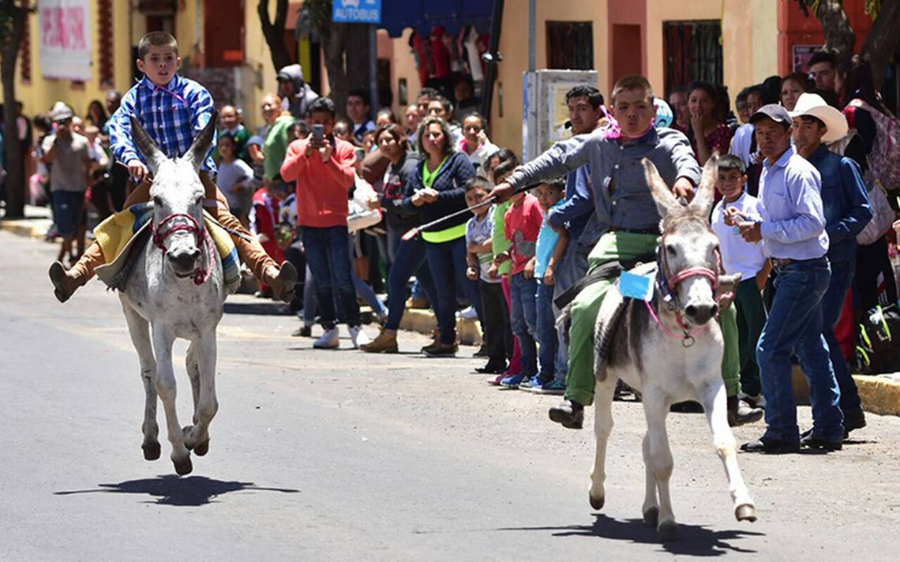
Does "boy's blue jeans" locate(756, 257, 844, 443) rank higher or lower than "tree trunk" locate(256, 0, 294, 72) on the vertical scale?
lower

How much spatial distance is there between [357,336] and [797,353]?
7101mm

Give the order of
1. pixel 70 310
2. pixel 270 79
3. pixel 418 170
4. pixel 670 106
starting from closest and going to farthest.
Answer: pixel 670 106 → pixel 418 170 → pixel 70 310 → pixel 270 79

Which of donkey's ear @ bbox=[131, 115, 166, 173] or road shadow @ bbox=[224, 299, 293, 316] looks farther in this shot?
road shadow @ bbox=[224, 299, 293, 316]

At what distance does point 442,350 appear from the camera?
18.0 metres

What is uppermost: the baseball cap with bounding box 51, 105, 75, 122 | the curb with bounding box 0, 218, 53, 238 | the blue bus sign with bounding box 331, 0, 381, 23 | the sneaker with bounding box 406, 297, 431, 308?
the blue bus sign with bounding box 331, 0, 381, 23

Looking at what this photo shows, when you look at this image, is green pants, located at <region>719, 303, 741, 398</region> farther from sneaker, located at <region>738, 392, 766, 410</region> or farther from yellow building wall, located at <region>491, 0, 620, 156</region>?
yellow building wall, located at <region>491, 0, 620, 156</region>

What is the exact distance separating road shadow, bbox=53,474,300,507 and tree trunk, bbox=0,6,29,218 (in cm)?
2639

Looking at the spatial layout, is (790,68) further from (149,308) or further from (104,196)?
(104,196)

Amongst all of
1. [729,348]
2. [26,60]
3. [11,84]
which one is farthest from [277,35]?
[26,60]

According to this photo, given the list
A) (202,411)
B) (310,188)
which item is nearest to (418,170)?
(310,188)

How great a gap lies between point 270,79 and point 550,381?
2139 cm

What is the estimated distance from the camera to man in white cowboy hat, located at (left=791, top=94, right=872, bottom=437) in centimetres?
1232

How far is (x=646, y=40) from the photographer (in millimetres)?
22781

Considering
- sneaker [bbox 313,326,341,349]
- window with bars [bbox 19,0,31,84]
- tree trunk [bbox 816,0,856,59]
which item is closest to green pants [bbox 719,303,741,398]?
tree trunk [bbox 816,0,856,59]
